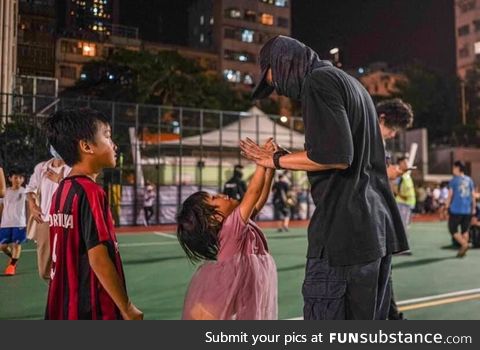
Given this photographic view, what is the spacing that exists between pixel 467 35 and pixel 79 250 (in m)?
62.5

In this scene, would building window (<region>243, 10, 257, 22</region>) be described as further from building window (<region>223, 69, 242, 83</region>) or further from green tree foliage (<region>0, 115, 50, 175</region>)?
A: building window (<region>223, 69, 242, 83</region>)

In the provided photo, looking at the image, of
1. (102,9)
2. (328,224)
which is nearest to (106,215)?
(328,224)

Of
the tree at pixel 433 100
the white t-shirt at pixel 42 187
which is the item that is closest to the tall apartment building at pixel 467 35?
the tree at pixel 433 100

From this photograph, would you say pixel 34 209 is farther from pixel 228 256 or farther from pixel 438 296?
pixel 438 296

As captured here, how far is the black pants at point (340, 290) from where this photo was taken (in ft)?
6.72

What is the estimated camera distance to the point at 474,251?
9.50 meters

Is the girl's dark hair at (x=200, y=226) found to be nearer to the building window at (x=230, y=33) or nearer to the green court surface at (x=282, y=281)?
the green court surface at (x=282, y=281)

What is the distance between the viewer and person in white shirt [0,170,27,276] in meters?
7.19

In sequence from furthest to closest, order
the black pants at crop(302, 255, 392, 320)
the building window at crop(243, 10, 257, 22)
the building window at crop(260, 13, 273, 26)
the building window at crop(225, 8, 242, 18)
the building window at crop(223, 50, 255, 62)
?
the building window at crop(223, 50, 255, 62)
the building window at crop(260, 13, 273, 26)
the building window at crop(243, 10, 257, 22)
the building window at crop(225, 8, 242, 18)
the black pants at crop(302, 255, 392, 320)

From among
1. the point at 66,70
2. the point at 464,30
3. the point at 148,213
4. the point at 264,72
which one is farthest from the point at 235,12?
the point at 464,30

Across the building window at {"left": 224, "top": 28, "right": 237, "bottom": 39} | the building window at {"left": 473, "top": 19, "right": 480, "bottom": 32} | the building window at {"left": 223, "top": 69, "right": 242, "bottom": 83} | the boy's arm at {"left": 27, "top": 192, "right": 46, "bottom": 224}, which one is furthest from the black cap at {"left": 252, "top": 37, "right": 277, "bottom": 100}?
the building window at {"left": 473, "top": 19, "right": 480, "bottom": 32}

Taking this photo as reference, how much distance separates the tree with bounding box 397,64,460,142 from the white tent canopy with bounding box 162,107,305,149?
21.0 meters

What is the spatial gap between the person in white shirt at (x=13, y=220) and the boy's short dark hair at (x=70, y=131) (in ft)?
17.7

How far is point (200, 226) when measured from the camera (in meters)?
2.34
